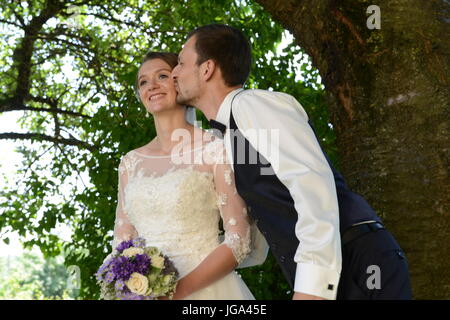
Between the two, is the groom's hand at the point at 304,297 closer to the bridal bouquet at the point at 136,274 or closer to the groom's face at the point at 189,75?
the bridal bouquet at the point at 136,274

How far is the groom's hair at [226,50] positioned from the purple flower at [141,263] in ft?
2.95

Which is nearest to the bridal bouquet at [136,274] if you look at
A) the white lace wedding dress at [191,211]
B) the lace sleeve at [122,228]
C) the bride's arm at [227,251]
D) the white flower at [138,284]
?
the white flower at [138,284]

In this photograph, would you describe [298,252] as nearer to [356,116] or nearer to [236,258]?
[236,258]

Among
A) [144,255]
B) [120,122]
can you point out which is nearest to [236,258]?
[144,255]

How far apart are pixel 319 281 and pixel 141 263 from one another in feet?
3.06

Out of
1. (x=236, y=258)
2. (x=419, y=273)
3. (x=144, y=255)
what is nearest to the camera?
(x=144, y=255)

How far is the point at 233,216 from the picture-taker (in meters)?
3.45

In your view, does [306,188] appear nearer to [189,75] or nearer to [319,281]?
[319,281]

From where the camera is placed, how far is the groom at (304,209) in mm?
2555

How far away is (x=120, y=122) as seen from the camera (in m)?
7.57

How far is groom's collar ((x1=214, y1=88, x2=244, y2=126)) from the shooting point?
10.0ft

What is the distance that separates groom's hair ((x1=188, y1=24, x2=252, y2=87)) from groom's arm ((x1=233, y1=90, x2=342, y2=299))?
1.71 feet

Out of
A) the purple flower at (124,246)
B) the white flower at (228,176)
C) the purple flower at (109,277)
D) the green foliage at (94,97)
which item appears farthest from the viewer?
the green foliage at (94,97)
